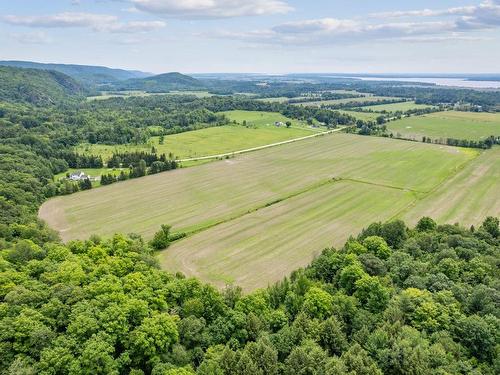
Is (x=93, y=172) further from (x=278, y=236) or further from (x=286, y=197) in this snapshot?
(x=278, y=236)

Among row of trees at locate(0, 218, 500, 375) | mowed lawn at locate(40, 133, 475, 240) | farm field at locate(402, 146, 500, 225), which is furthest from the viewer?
farm field at locate(402, 146, 500, 225)

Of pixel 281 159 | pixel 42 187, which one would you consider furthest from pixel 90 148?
pixel 281 159

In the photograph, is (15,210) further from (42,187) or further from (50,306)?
(50,306)

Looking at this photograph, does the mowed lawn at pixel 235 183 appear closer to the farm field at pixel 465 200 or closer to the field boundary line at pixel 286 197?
the field boundary line at pixel 286 197

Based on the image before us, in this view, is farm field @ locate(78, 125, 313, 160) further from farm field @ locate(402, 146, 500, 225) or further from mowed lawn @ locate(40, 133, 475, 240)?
farm field @ locate(402, 146, 500, 225)

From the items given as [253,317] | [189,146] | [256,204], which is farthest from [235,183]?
[253,317]

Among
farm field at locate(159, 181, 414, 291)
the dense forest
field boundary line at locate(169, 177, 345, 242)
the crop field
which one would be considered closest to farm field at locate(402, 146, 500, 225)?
the crop field
